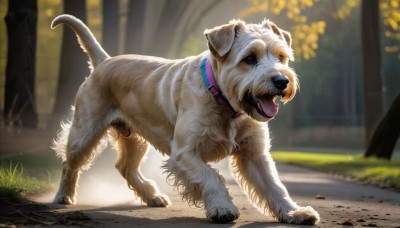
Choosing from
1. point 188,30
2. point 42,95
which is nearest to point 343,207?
point 188,30

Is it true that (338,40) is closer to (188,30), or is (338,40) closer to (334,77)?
(334,77)

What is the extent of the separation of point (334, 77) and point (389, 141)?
3159cm

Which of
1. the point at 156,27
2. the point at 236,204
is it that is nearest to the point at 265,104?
the point at 236,204

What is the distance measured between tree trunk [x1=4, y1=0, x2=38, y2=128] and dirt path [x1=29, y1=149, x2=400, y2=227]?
16.3 ft

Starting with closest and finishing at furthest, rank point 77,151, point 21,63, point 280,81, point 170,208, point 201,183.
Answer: point 280,81, point 201,183, point 170,208, point 77,151, point 21,63

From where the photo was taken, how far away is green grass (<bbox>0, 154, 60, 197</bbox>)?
688 centimetres

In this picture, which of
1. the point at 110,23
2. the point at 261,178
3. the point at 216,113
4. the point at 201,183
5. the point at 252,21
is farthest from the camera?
the point at 252,21

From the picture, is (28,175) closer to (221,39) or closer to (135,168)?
(135,168)

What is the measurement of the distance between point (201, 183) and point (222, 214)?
0.37 metres

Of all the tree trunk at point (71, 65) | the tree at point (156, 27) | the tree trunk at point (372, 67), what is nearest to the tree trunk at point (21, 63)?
the tree trunk at point (71, 65)

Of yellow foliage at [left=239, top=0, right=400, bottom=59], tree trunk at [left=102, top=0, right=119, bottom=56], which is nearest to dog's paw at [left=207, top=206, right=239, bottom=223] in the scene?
tree trunk at [left=102, top=0, right=119, bottom=56]

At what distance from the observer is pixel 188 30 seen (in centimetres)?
2578

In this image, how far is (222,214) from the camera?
565 cm

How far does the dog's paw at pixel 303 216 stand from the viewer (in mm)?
5809
